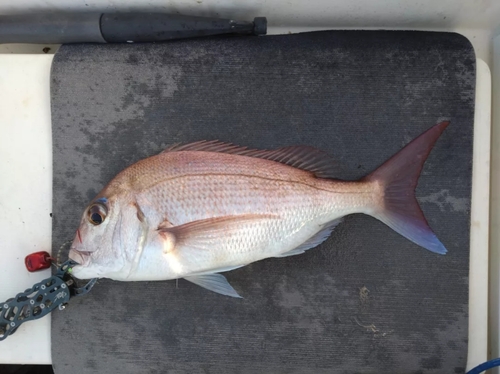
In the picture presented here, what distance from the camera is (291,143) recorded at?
1.57 metres

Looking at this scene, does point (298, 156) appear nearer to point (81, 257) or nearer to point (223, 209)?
point (223, 209)

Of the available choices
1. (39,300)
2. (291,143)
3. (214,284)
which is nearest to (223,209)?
(214,284)

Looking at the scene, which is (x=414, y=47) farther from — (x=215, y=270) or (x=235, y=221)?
(x=215, y=270)

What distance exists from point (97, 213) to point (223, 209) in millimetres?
422

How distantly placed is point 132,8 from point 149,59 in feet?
0.66

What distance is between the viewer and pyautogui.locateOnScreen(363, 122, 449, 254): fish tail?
141 centimetres

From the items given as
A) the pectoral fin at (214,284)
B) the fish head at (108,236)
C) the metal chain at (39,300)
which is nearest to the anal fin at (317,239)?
the pectoral fin at (214,284)

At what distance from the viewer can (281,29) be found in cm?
167

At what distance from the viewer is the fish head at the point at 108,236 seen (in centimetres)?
133

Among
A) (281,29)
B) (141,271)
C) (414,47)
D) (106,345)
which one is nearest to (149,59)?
(281,29)

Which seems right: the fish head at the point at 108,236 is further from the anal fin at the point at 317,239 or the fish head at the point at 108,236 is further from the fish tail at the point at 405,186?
the fish tail at the point at 405,186

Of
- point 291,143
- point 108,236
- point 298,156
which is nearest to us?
point 108,236

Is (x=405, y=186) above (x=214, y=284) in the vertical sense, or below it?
above

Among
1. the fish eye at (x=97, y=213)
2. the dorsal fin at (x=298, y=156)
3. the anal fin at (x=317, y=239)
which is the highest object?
the dorsal fin at (x=298, y=156)
